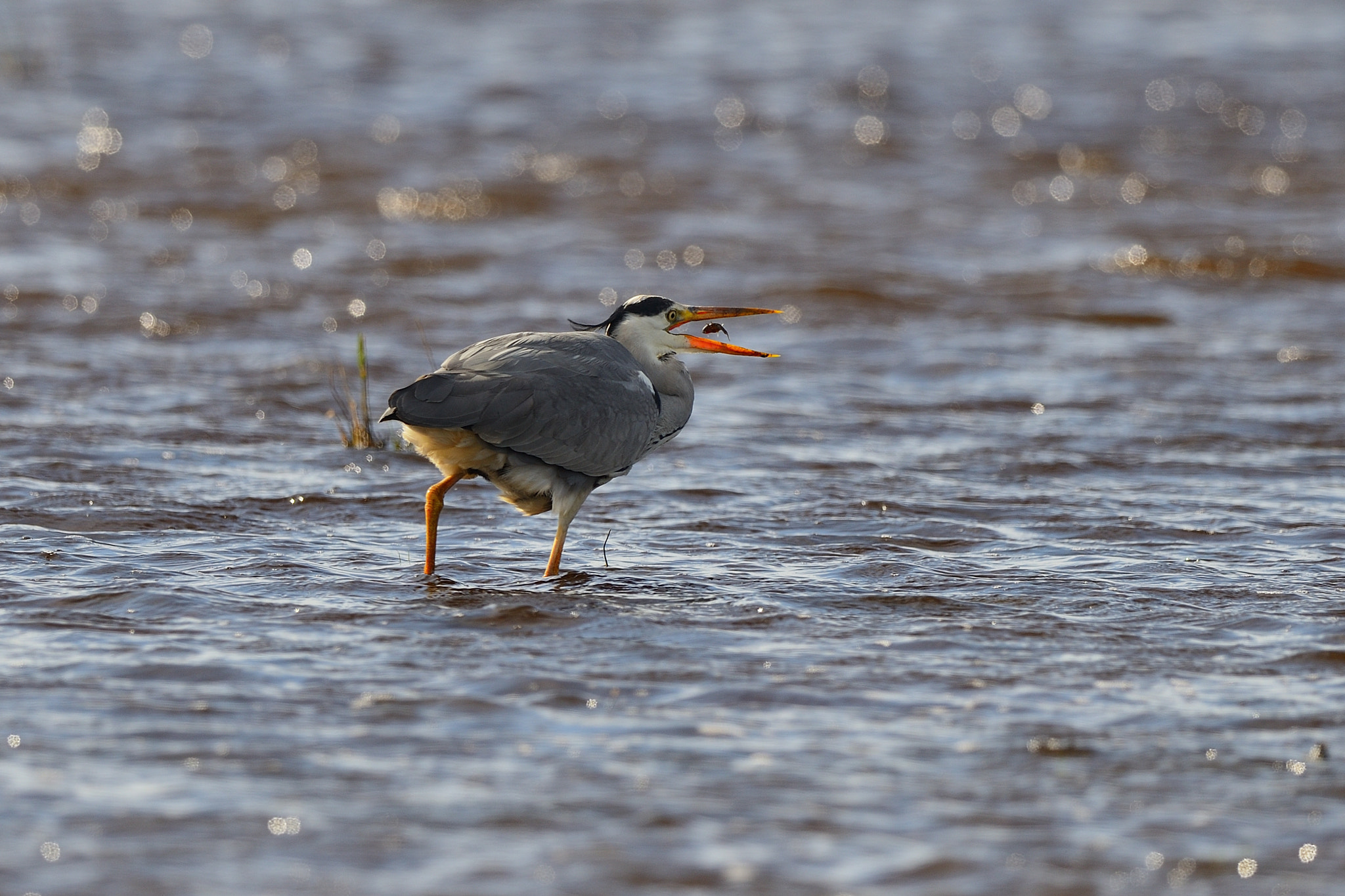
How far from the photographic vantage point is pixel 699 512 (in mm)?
7418

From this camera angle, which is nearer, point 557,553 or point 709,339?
point 557,553

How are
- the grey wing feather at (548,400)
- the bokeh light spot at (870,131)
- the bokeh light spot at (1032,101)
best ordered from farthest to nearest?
the bokeh light spot at (1032,101) < the bokeh light spot at (870,131) < the grey wing feather at (548,400)

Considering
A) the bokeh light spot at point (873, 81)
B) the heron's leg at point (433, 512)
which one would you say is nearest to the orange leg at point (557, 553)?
the heron's leg at point (433, 512)

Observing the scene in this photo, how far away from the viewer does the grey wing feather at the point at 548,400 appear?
6.21m

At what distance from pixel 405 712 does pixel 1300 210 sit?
1205 centimetres

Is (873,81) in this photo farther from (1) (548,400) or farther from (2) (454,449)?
(2) (454,449)

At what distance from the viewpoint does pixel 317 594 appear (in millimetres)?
5988

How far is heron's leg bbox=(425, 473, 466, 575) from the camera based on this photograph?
6.39 meters

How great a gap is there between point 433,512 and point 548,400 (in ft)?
2.00

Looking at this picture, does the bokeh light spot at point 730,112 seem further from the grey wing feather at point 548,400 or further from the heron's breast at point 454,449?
the heron's breast at point 454,449

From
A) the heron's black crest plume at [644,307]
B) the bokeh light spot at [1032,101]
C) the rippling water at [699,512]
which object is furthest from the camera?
the bokeh light spot at [1032,101]

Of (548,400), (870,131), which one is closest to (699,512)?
(548,400)

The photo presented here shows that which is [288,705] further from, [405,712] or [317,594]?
[317,594]

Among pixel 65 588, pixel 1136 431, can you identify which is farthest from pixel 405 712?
pixel 1136 431
